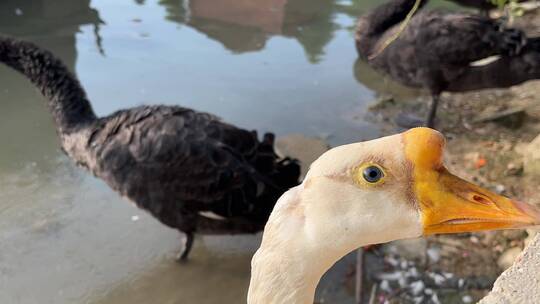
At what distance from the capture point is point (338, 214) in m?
1.50

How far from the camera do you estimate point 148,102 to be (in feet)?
18.1

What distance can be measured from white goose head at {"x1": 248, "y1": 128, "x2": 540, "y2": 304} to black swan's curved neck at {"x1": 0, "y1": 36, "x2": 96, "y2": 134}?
2.73m

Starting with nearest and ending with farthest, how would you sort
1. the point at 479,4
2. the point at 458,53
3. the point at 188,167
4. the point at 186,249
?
the point at 188,167
the point at 186,249
the point at 458,53
the point at 479,4

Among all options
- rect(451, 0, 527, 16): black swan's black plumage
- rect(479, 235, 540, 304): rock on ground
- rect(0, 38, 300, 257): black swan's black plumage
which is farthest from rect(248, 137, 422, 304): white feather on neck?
Result: rect(451, 0, 527, 16): black swan's black plumage

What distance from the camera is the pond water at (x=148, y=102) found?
3.76 metres

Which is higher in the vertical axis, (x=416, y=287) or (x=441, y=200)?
(x=441, y=200)

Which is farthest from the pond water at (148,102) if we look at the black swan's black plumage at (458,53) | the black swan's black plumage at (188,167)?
the black swan's black plumage at (458,53)

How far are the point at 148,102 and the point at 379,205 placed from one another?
4365 millimetres

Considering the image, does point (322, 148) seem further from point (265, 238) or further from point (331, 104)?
point (265, 238)

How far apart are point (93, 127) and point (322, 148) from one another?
79.7 inches

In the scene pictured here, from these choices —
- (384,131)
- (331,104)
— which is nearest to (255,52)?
(331,104)

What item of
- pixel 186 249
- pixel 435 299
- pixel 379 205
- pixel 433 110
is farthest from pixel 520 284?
pixel 433 110

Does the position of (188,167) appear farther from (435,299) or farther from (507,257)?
(507,257)

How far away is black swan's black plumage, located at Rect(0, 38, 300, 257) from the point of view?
11.0 feet
